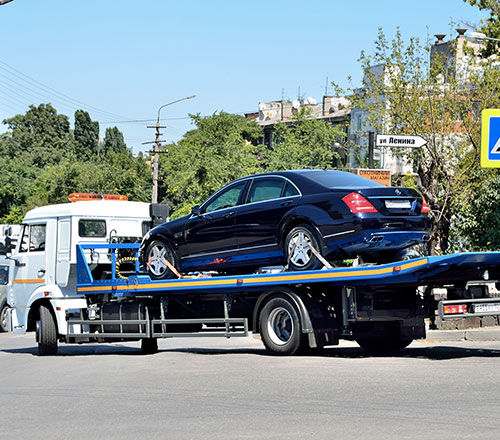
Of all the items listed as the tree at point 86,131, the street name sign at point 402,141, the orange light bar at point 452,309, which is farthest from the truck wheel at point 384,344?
the tree at point 86,131

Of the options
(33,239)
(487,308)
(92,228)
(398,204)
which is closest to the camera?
(487,308)

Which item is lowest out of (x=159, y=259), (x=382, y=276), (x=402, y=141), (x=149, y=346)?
(x=149, y=346)

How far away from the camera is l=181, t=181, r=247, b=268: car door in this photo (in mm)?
13586

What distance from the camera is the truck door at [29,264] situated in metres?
17.4

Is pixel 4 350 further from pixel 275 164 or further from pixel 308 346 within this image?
pixel 275 164

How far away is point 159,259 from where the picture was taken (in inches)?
591

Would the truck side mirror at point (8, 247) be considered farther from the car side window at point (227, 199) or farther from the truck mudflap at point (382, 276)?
the car side window at point (227, 199)

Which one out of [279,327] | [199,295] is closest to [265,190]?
[279,327]

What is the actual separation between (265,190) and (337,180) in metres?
1.04

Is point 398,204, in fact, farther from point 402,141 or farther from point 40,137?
point 40,137

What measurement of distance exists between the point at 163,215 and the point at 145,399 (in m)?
8.72

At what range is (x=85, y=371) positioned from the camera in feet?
42.2

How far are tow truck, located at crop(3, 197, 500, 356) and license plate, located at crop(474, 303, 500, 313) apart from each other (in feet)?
0.04

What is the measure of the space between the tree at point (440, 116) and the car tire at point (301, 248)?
1552 cm
